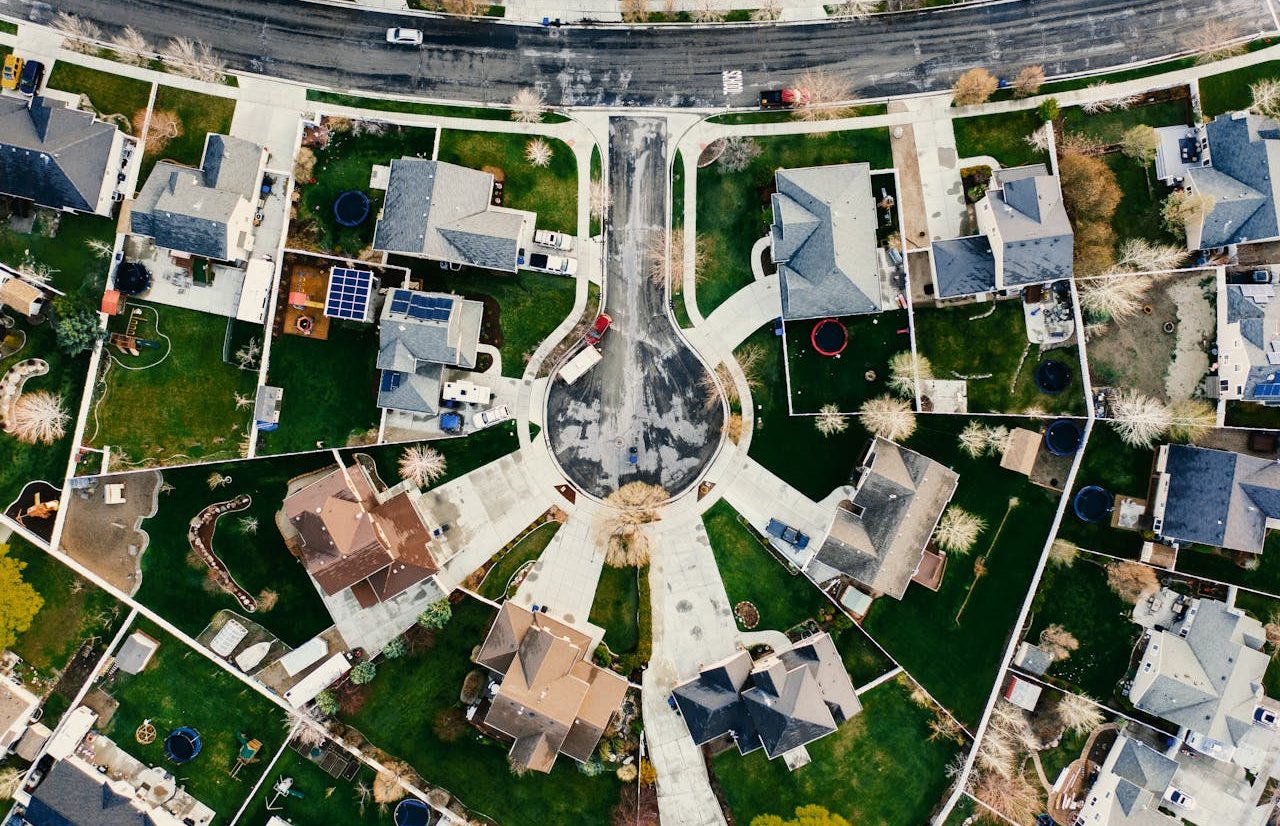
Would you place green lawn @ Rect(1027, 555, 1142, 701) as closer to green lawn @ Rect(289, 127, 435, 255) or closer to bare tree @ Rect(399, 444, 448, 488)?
bare tree @ Rect(399, 444, 448, 488)

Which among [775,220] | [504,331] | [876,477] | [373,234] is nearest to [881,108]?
[775,220]

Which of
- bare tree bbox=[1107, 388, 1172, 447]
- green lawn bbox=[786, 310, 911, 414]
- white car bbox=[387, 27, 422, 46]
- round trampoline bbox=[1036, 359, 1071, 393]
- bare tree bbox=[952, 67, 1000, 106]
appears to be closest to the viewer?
bare tree bbox=[1107, 388, 1172, 447]

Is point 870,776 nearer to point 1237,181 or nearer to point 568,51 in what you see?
point 1237,181

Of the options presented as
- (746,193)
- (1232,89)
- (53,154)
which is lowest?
A: (746,193)

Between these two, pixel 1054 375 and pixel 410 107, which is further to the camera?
pixel 410 107

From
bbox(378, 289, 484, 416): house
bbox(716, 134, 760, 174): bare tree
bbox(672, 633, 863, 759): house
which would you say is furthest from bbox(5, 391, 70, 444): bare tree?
bbox(716, 134, 760, 174): bare tree

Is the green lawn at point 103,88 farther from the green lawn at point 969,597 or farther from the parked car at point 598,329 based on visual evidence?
the green lawn at point 969,597

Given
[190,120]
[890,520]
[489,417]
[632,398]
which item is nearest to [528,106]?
[632,398]
